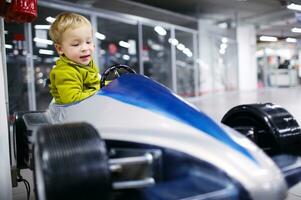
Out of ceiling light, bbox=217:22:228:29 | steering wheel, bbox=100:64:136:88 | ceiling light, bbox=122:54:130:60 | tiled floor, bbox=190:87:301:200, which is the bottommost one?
tiled floor, bbox=190:87:301:200

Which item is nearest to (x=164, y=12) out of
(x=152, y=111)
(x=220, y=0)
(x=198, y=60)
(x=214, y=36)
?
(x=220, y=0)

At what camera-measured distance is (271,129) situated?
1.36 metres

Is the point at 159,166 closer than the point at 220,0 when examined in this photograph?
Yes

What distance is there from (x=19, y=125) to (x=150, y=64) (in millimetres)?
7827

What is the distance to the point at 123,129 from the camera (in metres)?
1.07

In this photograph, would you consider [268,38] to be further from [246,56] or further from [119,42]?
[119,42]

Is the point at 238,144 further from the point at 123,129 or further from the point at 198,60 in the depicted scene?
the point at 198,60

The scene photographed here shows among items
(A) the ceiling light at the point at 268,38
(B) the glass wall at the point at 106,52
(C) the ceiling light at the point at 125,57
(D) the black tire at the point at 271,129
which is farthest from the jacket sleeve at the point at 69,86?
(A) the ceiling light at the point at 268,38

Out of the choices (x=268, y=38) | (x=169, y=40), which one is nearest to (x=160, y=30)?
(x=169, y=40)

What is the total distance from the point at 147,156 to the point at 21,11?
93 cm

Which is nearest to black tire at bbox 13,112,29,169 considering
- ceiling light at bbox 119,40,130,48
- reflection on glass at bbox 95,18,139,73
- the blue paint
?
the blue paint

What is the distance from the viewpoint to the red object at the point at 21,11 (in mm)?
1448

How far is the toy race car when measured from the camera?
844 mm

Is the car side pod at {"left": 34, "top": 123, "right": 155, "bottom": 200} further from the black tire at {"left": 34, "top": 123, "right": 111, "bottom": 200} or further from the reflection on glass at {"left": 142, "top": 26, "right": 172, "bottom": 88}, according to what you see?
the reflection on glass at {"left": 142, "top": 26, "right": 172, "bottom": 88}
